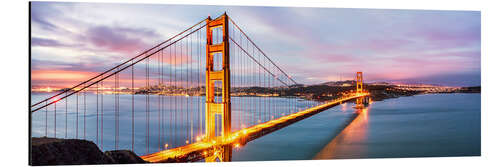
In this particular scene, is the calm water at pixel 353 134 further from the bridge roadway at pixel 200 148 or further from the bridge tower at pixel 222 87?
the bridge roadway at pixel 200 148

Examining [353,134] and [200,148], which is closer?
[200,148]

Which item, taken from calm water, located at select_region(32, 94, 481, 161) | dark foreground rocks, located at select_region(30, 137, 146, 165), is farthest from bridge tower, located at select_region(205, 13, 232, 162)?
dark foreground rocks, located at select_region(30, 137, 146, 165)

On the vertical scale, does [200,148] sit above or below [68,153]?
below

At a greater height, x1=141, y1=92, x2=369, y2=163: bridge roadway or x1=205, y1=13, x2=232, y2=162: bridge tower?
x1=205, y1=13, x2=232, y2=162: bridge tower

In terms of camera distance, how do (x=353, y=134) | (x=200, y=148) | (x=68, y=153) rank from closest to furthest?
(x=68, y=153) < (x=200, y=148) < (x=353, y=134)

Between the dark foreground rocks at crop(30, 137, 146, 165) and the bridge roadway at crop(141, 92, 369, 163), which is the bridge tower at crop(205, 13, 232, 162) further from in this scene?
the dark foreground rocks at crop(30, 137, 146, 165)

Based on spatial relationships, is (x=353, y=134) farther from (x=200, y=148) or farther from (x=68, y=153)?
(x=68, y=153)

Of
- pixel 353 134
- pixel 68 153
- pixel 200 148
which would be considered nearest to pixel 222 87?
pixel 200 148

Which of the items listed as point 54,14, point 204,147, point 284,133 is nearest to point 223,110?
point 204,147

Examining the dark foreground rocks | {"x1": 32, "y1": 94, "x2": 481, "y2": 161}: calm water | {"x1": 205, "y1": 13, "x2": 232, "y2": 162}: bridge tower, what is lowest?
{"x1": 32, "y1": 94, "x2": 481, "y2": 161}: calm water
